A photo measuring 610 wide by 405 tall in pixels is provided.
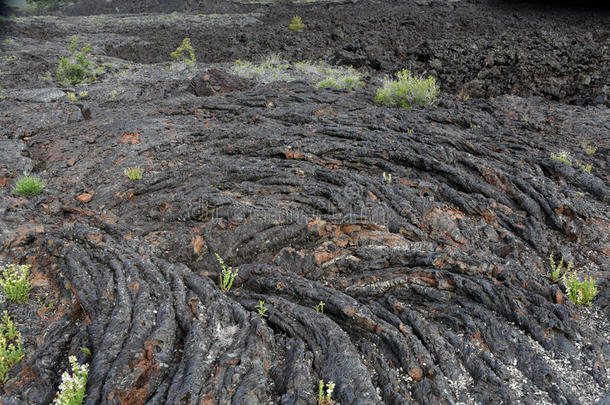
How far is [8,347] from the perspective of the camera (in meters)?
4.43

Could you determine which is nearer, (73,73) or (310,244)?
(310,244)

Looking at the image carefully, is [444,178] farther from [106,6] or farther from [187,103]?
[106,6]

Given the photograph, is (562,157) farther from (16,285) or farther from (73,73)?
(73,73)

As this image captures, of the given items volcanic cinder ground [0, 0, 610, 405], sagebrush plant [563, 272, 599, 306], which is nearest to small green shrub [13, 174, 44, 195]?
volcanic cinder ground [0, 0, 610, 405]

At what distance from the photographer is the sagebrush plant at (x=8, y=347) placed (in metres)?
4.08

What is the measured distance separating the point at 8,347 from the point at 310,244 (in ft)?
13.6

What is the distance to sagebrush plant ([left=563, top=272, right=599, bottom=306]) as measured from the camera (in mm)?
5375

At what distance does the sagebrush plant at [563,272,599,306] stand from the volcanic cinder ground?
6.9 inches

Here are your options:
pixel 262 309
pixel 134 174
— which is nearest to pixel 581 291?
pixel 262 309

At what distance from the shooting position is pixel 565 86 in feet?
49.3

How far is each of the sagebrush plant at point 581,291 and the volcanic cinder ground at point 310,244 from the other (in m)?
0.17

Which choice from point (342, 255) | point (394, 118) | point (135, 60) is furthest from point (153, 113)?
point (135, 60)

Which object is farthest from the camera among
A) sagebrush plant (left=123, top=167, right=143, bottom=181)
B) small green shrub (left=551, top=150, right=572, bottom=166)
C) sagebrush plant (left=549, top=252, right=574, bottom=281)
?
small green shrub (left=551, top=150, right=572, bottom=166)

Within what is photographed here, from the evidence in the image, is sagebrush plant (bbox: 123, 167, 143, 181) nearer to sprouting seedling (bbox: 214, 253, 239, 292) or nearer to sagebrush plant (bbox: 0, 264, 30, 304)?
sagebrush plant (bbox: 0, 264, 30, 304)
